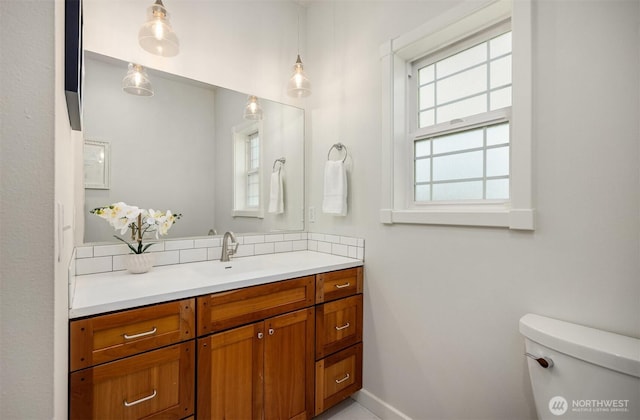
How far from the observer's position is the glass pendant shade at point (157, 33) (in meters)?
1.38

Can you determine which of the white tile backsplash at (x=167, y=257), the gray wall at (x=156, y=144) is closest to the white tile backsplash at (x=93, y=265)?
the gray wall at (x=156, y=144)

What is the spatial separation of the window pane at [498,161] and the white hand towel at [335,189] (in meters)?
0.83

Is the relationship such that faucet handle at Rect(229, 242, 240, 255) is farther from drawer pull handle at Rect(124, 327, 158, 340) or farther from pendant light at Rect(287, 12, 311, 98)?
pendant light at Rect(287, 12, 311, 98)

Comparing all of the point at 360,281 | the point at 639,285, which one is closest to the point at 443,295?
the point at 360,281

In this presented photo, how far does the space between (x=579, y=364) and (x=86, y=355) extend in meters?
1.63

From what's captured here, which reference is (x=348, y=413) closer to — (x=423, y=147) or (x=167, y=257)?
(x=167, y=257)

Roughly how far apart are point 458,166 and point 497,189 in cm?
24

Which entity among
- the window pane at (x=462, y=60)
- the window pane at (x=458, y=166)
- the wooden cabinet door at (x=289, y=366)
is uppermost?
the window pane at (x=462, y=60)

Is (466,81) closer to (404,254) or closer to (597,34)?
(597,34)

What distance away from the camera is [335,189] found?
6.51 feet

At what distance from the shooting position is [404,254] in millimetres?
1699

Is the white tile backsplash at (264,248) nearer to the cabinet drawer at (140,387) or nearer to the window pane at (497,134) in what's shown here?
the cabinet drawer at (140,387)

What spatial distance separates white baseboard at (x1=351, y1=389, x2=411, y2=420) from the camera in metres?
1.74

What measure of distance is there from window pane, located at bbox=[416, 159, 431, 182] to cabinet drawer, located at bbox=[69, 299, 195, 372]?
53.8 inches
